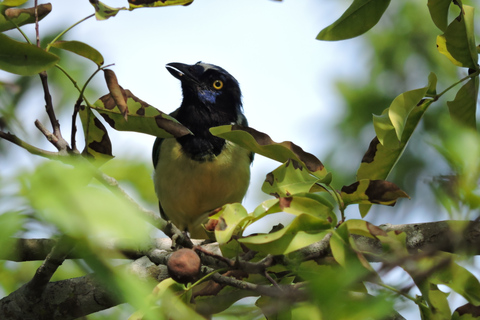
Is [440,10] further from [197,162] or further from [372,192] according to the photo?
[197,162]

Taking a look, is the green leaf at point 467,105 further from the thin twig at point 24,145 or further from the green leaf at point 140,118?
the thin twig at point 24,145

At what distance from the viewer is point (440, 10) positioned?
223cm

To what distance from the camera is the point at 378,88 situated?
520 cm

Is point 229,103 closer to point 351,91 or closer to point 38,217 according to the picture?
point 351,91

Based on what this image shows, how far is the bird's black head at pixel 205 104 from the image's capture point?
4859mm

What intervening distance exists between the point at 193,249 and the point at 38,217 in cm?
134

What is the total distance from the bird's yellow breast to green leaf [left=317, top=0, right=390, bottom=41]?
2558 millimetres

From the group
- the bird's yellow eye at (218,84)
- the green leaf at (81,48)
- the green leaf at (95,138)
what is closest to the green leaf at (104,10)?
the green leaf at (81,48)

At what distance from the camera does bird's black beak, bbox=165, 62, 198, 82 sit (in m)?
5.12

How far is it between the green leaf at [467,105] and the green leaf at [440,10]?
0.86ft

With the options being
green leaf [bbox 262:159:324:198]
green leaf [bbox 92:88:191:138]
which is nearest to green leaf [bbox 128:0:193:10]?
green leaf [bbox 92:88:191:138]

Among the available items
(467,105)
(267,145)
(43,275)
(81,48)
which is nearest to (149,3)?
(81,48)

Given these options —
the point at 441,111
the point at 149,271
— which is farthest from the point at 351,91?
the point at 149,271

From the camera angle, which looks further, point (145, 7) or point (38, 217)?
point (145, 7)
